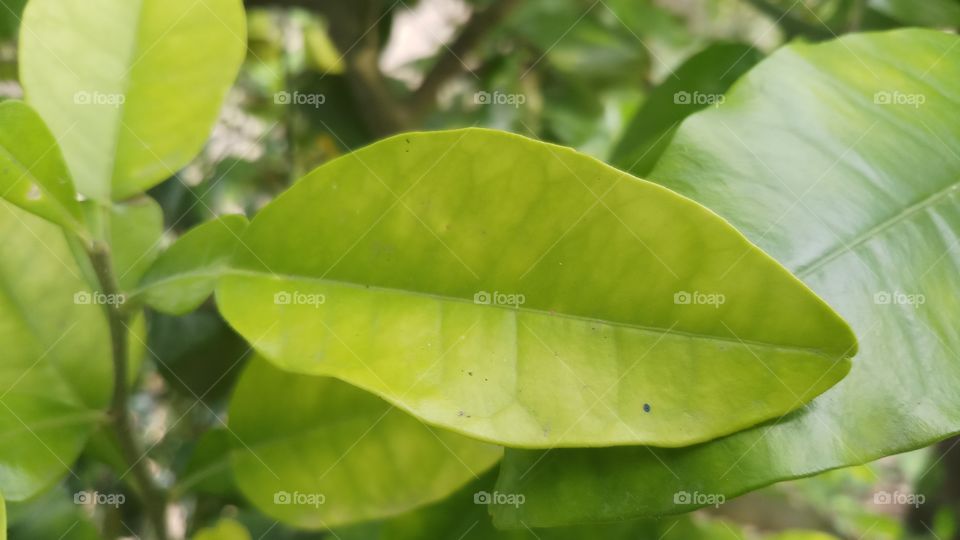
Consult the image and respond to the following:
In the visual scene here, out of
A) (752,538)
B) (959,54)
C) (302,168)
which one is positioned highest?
(959,54)

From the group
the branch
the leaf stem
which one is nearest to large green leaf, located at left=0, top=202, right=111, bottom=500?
the leaf stem

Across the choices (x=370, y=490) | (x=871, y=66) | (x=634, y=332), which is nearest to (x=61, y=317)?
(x=370, y=490)

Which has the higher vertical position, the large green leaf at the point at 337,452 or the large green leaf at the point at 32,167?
the large green leaf at the point at 32,167

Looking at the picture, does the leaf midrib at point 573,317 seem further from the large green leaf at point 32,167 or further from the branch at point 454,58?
the branch at point 454,58

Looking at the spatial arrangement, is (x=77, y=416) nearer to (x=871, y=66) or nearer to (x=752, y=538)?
(x=871, y=66)

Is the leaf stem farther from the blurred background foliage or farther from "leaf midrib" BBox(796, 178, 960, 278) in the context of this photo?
"leaf midrib" BBox(796, 178, 960, 278)

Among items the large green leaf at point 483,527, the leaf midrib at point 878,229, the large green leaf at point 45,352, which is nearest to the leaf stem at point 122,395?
the large green leaf at point 45,352
